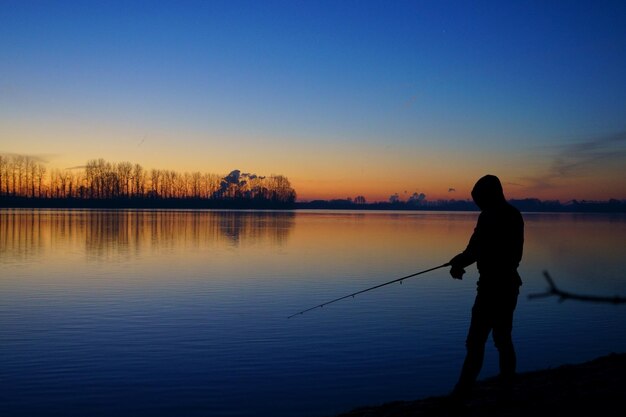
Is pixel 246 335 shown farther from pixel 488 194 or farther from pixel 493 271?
pixel 488 194

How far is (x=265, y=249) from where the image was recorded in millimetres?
40125

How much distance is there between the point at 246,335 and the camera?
14.6 meters

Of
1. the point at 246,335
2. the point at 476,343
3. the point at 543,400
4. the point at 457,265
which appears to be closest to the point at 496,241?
the point at 457,265

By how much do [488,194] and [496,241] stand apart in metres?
0.59

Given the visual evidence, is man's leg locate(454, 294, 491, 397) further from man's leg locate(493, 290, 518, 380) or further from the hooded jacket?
the hooded jacket

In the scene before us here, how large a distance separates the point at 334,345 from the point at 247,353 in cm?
211

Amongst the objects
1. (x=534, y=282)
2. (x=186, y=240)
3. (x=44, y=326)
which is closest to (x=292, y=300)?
(x=44, y=326)

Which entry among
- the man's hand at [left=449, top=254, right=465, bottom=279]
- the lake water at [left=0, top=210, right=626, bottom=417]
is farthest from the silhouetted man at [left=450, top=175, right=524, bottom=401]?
the lake water at [left=0, top=210, right=626, bottom=417]

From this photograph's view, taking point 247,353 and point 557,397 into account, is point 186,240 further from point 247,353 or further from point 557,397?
point 557,397

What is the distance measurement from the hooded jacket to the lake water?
2.80m

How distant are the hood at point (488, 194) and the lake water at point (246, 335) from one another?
9.75ft

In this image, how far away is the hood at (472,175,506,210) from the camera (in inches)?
281

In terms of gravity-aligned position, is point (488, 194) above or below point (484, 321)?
above

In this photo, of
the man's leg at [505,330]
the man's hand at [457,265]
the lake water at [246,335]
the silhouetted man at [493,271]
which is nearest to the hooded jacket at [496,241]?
the silhouetted man at [493,271]
